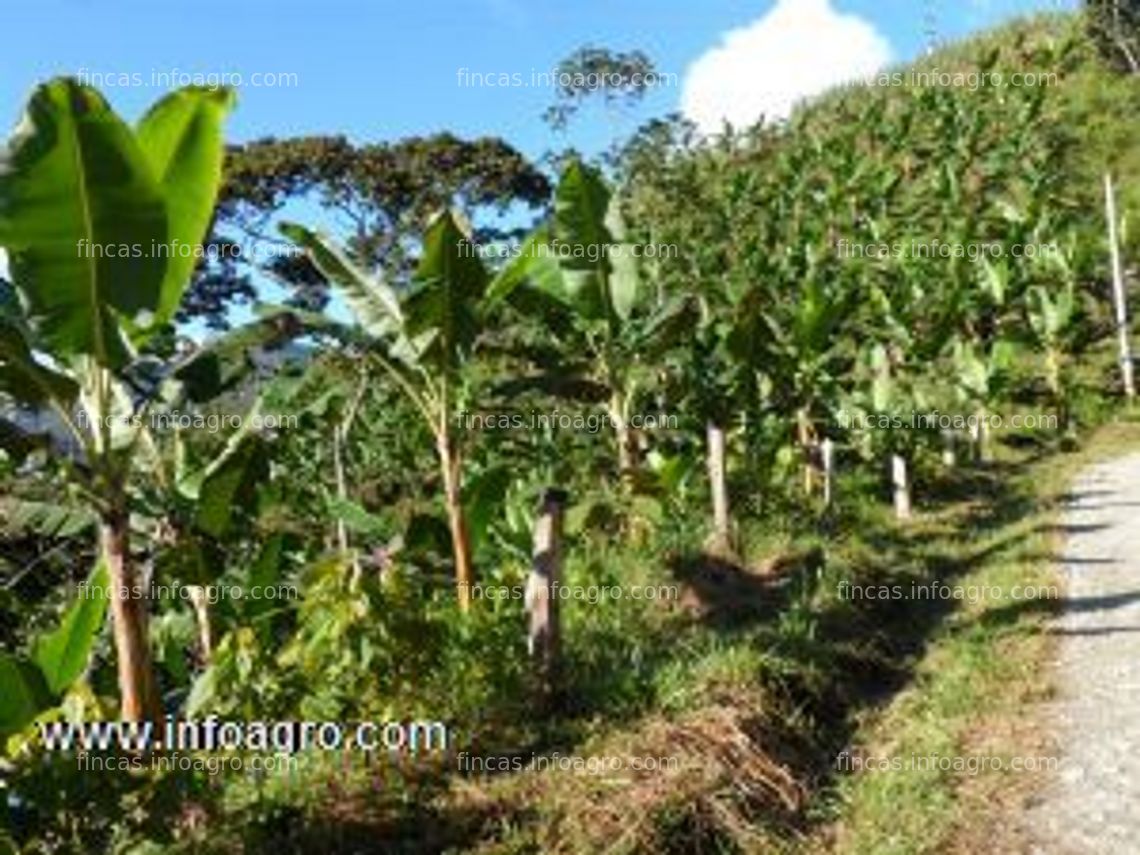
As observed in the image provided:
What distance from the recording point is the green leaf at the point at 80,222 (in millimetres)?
5137

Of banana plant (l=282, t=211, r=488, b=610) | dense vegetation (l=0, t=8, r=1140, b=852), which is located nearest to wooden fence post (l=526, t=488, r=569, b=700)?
dense vegetation (l=0, t=8, r=1140, b=852)

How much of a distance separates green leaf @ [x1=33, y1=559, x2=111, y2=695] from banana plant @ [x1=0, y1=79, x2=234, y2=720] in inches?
24.2

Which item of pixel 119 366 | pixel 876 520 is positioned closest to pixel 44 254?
pixel 119 366

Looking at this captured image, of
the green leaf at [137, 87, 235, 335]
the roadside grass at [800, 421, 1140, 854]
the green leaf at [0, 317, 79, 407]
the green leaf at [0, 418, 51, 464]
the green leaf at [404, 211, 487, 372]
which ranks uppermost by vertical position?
the green leaf at [137, 87, 235, 335]

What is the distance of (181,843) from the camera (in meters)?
5.27

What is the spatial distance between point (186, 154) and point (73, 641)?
6.86 ft

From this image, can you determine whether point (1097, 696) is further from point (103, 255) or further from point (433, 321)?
point (103, 255)

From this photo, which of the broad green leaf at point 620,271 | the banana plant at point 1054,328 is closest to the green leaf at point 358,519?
the broad green leaf at point 620,271

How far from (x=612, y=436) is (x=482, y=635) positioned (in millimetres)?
7163

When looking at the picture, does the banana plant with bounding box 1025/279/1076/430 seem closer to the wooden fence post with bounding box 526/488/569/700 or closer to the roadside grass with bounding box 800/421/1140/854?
the roadside grass with bounding box 800/421/1140/854

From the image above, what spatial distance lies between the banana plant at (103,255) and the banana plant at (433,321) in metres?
1.62

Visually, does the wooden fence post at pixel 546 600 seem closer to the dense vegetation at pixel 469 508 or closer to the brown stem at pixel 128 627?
the dense vegetation at pixel 469 508

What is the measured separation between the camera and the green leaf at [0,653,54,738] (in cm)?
570

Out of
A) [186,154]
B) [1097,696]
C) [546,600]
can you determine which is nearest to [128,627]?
[186,154]
